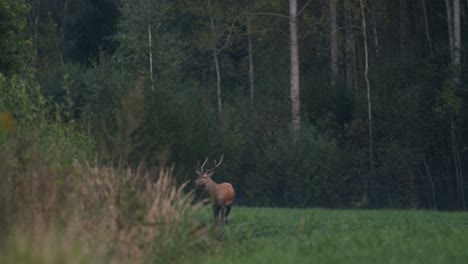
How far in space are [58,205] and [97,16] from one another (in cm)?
5164

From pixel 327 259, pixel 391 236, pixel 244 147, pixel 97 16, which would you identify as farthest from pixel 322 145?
pixel 97 16

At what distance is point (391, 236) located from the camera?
575 inches

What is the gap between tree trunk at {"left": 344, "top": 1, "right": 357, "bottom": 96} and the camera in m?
40.2

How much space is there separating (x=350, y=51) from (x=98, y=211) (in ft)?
106

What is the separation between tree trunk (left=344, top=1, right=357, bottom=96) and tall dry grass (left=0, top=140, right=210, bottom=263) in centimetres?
2533

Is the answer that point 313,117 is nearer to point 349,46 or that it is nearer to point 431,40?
point 349,46

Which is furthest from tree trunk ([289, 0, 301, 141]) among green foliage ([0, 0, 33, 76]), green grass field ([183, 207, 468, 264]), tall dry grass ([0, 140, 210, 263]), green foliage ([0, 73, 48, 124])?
tall dry grass ([0, 140, 210, 263])

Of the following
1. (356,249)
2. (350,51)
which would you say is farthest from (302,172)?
(356,249)

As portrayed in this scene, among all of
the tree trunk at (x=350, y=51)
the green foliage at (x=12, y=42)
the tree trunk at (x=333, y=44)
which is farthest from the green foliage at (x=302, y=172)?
the green foliage at (x=12, y=42)

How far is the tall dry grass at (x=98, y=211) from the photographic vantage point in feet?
43.2

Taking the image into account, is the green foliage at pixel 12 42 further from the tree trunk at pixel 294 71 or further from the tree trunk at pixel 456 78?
the tree trunk at pixel 456 78

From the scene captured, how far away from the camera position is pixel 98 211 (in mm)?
14172

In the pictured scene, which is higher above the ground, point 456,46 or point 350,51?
point 350,51

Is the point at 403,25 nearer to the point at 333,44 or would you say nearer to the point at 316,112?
the point at 333,44
